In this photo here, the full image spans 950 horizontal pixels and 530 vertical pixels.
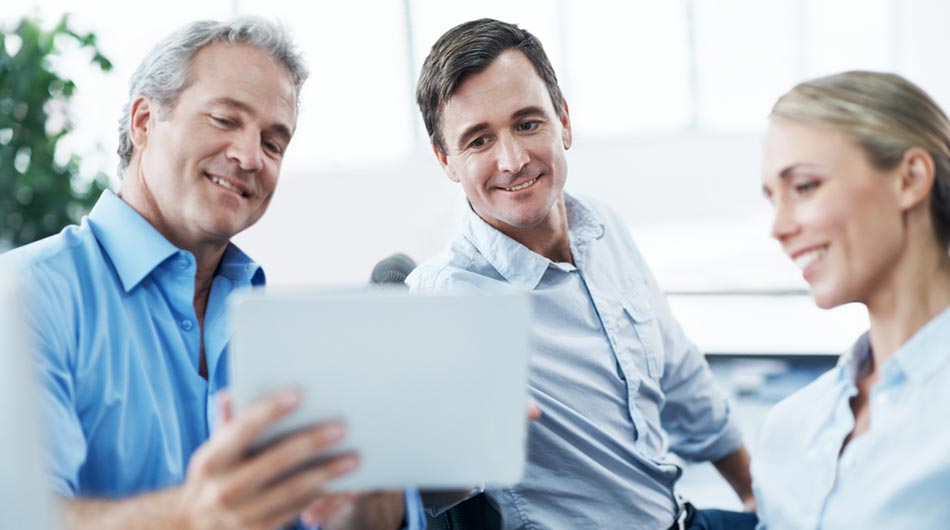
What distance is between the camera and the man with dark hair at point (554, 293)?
159cm

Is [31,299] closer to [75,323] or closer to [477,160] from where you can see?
[75,323]

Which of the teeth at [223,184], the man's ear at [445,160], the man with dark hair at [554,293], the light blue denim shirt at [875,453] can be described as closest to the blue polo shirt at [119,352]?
the teeth at [223,184]

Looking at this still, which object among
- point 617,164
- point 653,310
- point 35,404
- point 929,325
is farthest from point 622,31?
point 35,404

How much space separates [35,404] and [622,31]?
7.13 metres

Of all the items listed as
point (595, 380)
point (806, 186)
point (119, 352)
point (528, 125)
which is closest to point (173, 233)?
point (119, 352)

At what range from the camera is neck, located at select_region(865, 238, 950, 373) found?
1.18m

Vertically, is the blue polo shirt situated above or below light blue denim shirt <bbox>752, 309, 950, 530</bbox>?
above

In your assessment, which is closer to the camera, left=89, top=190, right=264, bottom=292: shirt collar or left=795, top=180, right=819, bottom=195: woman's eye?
left=795, top=180, right=819, bottom=195: woman's eye

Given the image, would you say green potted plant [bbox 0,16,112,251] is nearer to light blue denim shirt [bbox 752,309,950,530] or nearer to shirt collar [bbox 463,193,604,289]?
shirt collar [bbox 463,193,604,289]

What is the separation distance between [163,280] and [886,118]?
3.71ft

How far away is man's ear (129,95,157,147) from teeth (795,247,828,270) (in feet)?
3.73

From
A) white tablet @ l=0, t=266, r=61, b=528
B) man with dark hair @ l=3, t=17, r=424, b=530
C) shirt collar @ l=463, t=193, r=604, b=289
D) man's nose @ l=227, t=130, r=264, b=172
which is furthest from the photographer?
shirt collar @ l=463, t=193, r=604, b=289

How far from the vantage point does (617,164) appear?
747cm

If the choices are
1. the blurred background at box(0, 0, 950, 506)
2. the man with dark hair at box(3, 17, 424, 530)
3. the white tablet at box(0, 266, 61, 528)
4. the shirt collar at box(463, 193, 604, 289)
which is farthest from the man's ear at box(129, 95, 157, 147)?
the blurred background at box(0, 0, 950, 506)
